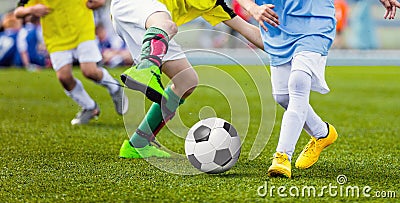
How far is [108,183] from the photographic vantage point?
12.7 ft

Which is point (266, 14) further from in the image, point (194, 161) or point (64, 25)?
point (64, 25)

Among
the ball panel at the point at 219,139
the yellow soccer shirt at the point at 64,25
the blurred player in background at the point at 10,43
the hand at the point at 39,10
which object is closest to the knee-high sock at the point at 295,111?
the ball panel at the point at 219,139

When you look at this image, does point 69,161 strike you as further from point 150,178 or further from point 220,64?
point 220,64

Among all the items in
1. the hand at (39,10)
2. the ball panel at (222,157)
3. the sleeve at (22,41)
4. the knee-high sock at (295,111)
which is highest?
the knee-high sock at (295,111)

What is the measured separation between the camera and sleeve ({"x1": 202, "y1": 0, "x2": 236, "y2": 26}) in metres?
4.75

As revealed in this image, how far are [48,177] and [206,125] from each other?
91 centimetres

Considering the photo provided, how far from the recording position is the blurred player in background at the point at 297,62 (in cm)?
406

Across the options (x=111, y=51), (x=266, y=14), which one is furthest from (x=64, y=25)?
(x=111, y=51)

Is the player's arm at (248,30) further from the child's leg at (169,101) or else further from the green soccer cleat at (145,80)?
the green soccer cleat at (145,80)

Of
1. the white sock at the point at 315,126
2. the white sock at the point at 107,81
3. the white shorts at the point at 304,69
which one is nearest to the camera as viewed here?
the white shorts at the point at 304,69

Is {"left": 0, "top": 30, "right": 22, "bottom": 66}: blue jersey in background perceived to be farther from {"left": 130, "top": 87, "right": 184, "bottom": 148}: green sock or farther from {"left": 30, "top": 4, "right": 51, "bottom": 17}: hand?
{"left": 130, "top": 87, "right": 184, "bottom": 148}: green sock

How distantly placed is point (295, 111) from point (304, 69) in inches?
9.1

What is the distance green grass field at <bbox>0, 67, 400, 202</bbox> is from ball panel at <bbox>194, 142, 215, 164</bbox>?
92 millimetres

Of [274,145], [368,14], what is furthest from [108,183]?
[368,14]
